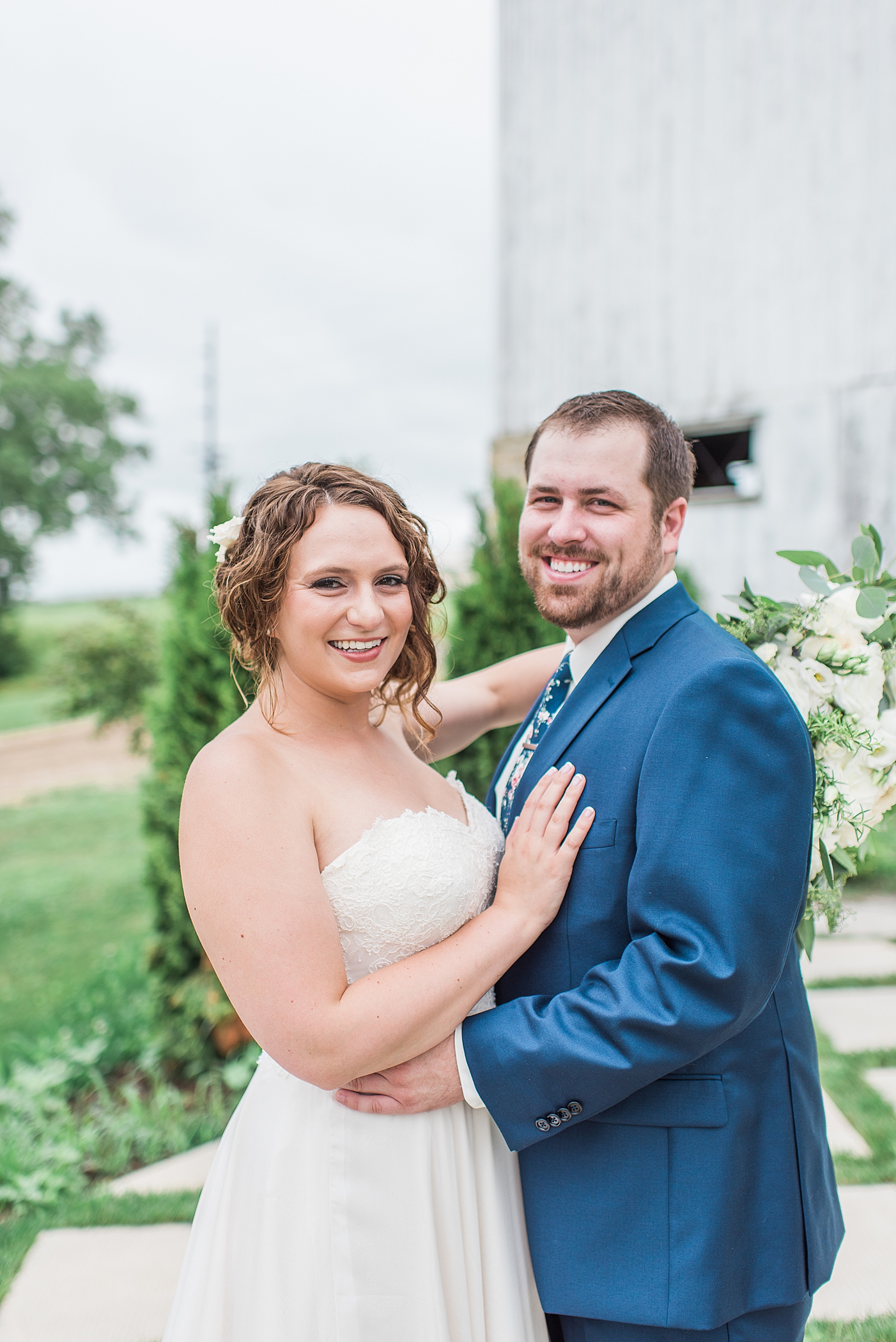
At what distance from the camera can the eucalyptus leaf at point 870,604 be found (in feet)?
6.26

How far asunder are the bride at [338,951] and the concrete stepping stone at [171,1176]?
1.80 m

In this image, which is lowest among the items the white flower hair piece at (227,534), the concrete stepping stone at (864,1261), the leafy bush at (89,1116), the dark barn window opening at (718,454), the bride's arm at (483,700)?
the leafy bush at (89,1116)

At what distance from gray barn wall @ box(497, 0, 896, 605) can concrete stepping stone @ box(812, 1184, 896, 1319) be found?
222 inches

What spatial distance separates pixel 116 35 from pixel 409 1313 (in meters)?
17.3

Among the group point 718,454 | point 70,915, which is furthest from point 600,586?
point 718,454

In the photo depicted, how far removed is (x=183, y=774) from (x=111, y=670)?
5.51m


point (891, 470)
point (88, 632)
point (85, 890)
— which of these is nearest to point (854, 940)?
point (891, 470)

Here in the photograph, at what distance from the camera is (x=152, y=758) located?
169 inches

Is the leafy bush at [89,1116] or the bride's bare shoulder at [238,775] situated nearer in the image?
the bride's bare shoulder at [238,775]

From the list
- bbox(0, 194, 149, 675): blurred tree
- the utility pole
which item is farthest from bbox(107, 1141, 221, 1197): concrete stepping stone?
the utility pole

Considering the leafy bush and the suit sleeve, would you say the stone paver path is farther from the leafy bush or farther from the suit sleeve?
the suit sleeve

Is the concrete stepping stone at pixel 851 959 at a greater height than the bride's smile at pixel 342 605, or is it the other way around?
the bride's smile at pixel 342 605

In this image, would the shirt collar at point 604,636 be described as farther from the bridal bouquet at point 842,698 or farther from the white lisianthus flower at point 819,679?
the white lisianthus flower at point 819,679

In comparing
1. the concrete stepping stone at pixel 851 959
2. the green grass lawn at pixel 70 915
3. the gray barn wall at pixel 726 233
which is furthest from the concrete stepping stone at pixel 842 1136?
the gray barn wall at pixel 726 233
